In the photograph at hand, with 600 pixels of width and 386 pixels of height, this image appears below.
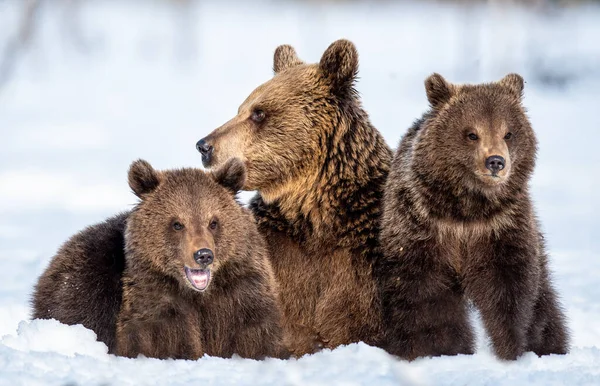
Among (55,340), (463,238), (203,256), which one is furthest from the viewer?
(463,238)

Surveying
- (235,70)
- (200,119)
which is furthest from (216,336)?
(235,70)

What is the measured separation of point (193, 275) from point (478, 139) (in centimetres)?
183

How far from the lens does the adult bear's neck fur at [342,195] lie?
6.87 meters

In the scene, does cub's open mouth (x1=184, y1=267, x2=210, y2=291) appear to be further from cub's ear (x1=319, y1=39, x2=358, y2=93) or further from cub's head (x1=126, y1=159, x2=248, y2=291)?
cub's ear (x1=319, y1=39, x2=358, y2=93)

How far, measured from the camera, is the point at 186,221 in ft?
21.2

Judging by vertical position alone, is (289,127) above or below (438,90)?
below

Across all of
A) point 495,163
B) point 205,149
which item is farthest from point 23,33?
point 495,163

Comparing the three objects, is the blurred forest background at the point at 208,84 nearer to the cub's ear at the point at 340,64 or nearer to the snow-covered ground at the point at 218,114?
A: the snow-covered ground at the point at 218,114

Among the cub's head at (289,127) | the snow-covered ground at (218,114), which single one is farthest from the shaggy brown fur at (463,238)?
the cub's head at (289,127)

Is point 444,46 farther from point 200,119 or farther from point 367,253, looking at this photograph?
point 367,253

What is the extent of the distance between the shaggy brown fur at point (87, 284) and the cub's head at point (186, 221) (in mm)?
243

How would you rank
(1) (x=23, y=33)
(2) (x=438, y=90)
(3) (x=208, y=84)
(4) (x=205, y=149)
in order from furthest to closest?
(3) (x=208, y=84), (1) (x=23, y=33), (4) (x=205, y=149), (2) (x=438, y=90)

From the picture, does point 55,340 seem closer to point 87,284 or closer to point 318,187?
point 87,284

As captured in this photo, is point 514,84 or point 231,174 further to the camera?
point 231,174
